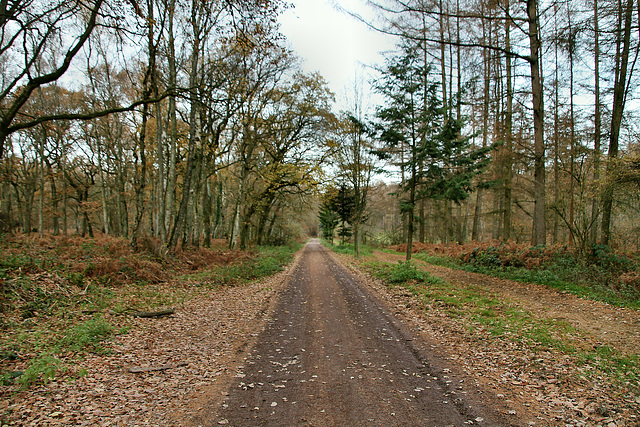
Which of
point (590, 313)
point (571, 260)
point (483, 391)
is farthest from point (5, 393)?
point (571, 260)

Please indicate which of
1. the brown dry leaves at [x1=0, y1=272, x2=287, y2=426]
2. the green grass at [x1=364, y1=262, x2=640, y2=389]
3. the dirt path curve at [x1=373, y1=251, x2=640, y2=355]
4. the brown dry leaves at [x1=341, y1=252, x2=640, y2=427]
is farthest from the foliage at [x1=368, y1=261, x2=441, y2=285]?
the brown dry leaves at [x1=0, y1=272, x2=287, y2=426]

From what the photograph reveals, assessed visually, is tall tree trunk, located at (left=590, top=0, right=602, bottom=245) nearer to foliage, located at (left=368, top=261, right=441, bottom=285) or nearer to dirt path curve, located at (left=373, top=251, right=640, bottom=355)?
dirt path curve, located at (left=373, top=251, right=640, bottom=355)

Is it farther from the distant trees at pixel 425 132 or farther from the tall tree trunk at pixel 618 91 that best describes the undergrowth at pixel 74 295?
the tall tree trunk at pixel 618 91

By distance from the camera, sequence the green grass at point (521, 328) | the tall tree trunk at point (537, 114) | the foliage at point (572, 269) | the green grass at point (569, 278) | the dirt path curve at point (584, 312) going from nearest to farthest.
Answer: the green grass at point (521, 328)
the dirt path curve at point (584, 312)
the green grass at point (569, 278)
the foliage at point (572, 269)
the tall tree trunk at point (537, 114)

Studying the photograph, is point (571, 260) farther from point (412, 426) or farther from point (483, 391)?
point (412, 426)

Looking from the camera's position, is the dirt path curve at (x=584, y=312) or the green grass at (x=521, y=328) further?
the dirt path curve at (x=584, y=312)

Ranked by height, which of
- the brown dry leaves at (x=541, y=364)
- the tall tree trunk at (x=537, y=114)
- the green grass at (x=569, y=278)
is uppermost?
the tall tree trunk at (x=537, y=114)

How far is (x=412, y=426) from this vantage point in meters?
3.14

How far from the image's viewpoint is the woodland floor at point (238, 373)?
332 cm

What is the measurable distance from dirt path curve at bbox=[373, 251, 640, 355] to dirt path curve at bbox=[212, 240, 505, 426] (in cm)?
333

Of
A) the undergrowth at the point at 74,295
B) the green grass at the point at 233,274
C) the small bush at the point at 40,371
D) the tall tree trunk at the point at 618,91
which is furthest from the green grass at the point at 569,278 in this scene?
the small bush at the point at 40,371

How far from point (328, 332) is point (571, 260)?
932cm

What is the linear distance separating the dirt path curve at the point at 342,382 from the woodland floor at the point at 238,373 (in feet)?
0.82

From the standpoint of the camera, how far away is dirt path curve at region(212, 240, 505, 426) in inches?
130
